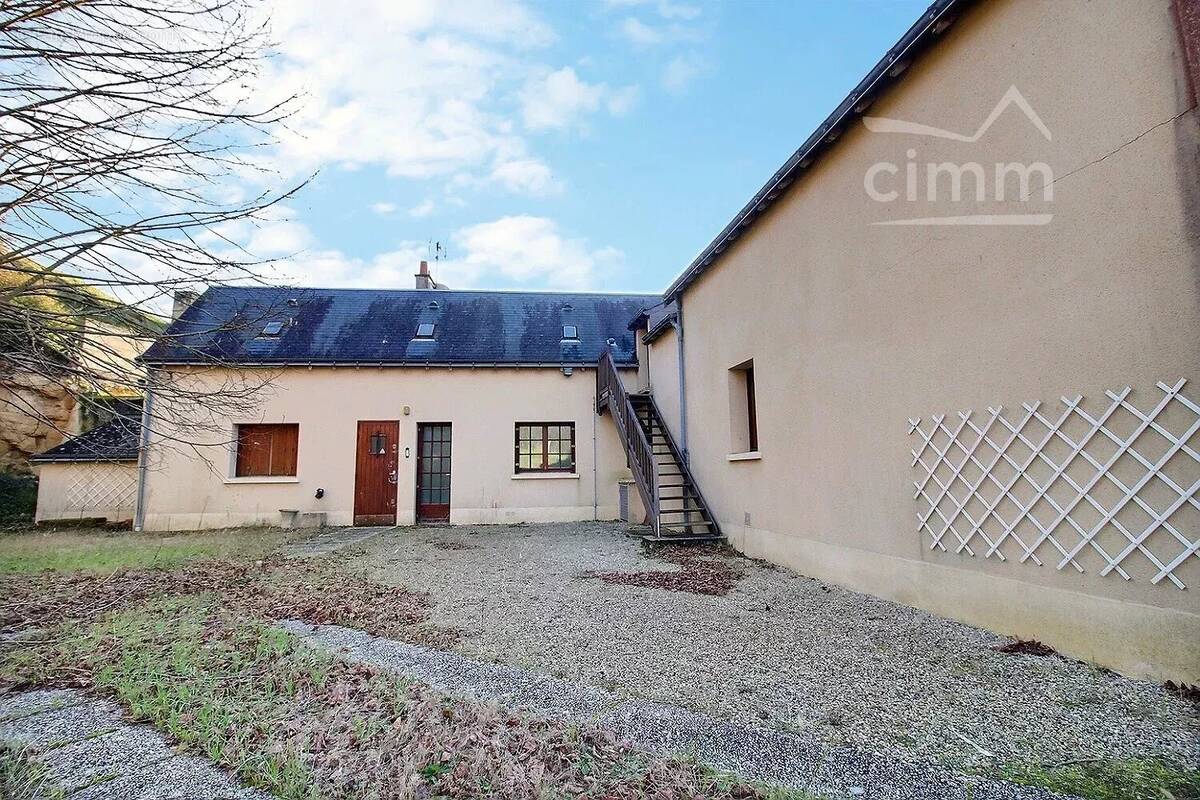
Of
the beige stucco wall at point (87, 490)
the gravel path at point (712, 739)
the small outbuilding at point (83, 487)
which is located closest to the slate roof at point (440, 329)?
the small outbuilding at point (83, 487)

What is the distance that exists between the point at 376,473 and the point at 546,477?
368 centimetres

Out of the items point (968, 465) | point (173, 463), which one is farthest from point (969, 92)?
point (173, 463)

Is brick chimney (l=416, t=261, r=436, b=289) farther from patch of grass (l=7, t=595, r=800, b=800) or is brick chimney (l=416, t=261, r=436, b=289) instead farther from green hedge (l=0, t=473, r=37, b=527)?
patch of grass (l=7, t=595, r=800, b=800)

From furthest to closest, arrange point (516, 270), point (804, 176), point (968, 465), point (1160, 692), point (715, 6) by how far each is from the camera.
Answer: point (516, 270) < point (715, 6) < point (804, 176) < point (968, 465) < point (1160, 692)

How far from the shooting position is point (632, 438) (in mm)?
9352

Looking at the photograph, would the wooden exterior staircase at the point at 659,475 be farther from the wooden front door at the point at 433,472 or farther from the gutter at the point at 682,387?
the wooden front door at the point at 433,472

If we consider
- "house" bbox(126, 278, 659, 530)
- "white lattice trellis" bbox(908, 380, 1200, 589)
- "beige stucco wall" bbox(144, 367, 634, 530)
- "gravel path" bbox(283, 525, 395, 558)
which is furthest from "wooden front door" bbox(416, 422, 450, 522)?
"white lattice trellis" bbox(908, 380, 1200, 589)

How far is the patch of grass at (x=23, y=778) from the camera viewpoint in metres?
1.95

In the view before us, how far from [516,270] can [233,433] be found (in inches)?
424

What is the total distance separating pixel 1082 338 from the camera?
3066 millimetres

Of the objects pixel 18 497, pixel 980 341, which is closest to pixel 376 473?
pixel 18 497

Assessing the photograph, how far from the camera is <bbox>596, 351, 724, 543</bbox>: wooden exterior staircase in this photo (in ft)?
26.8

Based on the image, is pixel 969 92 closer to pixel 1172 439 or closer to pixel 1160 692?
pixel 1172 439

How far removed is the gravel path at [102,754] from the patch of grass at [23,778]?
3 cm
